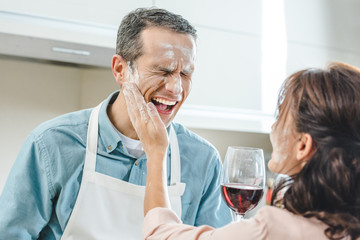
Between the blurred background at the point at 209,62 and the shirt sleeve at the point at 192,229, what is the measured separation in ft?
3.28

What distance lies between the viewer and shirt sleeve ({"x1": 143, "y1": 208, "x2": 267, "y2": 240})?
0.77 metres

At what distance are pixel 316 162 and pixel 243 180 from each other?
11.8 inches

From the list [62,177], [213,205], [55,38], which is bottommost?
[213,205]

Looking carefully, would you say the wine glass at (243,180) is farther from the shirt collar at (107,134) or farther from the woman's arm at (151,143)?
the shirt collar at (107,134)

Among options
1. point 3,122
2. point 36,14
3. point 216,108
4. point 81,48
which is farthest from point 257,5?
point 3,122

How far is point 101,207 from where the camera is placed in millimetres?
1235

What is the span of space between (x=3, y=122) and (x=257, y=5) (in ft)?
4.50

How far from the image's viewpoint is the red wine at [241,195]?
1042mm

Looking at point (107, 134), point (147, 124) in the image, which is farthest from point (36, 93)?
point (147, 124)

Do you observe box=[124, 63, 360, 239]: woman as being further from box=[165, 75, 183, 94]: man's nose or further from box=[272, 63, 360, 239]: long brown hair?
box=[165, 75, 183, 94]: man's nose

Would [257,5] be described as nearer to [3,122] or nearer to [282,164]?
[3,122]

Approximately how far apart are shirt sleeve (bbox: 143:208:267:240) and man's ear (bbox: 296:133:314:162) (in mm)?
147

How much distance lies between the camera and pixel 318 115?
0.78 meters

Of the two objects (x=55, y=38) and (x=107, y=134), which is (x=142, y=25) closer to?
(x=107, y=134)
